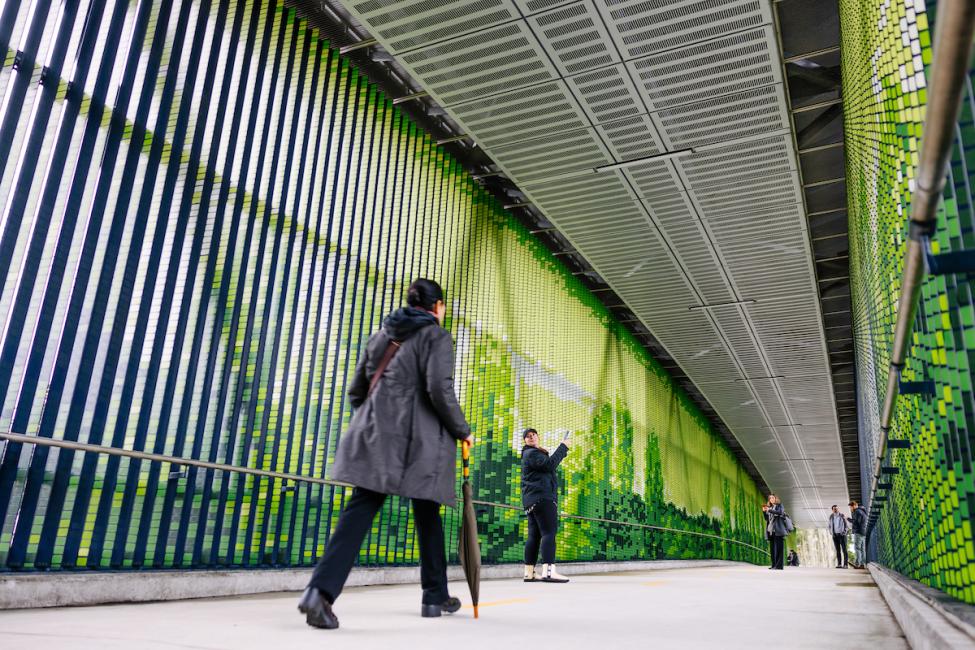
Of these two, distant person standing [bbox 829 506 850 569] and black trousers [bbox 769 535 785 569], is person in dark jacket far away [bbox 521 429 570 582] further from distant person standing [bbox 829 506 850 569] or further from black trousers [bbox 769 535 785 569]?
distant person standing [bbox 829 506 850 569]

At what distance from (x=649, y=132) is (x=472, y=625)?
5.63m

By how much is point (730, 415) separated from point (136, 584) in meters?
16.9

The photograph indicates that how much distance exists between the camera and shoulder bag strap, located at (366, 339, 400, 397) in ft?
10.4

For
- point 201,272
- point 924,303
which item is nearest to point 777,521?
point 201,272

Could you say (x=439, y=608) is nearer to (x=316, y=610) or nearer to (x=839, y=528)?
(x=316, y=610)

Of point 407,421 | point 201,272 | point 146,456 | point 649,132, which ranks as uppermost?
point 649,132

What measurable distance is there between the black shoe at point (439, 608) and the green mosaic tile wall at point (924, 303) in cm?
196

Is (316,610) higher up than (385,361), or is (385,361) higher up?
(385,361)

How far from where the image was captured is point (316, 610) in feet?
9.04

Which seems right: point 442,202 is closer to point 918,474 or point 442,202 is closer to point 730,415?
point 918,474

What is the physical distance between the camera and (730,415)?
18.9m

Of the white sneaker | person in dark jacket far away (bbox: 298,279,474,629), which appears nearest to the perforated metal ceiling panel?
person in dark jacket far away (bbox: 298,279,474,629)

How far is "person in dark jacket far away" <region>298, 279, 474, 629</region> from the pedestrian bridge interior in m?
0.51

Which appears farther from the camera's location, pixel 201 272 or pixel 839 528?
pixel 839 528
